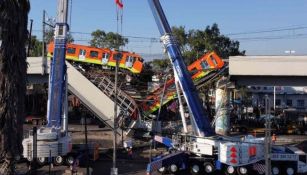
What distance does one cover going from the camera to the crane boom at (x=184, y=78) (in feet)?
99.6

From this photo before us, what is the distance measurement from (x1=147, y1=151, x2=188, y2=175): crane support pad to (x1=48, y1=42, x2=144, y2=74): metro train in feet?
78.3

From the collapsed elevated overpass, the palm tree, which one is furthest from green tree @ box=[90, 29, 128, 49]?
the palm tree

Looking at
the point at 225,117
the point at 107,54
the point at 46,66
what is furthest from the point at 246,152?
the point at 46,66

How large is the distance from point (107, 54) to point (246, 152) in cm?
2773

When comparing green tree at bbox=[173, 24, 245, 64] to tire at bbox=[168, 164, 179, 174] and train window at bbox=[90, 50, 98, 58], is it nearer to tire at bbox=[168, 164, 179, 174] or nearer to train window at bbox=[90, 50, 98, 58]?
train window at bbox=[90, 50, 98, 58]

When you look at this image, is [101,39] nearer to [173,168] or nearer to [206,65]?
[206,65]

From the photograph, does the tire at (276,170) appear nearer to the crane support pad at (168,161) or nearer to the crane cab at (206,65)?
the crane support pad at (168,161)

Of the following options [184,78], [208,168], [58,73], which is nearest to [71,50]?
[58,73]

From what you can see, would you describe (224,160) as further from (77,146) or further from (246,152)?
(77,146)

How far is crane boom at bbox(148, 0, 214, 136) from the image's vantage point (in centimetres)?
3036

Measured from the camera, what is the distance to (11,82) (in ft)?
42.7

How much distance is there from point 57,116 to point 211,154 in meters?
9.67

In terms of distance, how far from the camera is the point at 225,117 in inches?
1993

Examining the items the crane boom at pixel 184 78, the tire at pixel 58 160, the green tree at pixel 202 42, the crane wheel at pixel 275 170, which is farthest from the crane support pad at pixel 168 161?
the green tree at pixel 202 42
